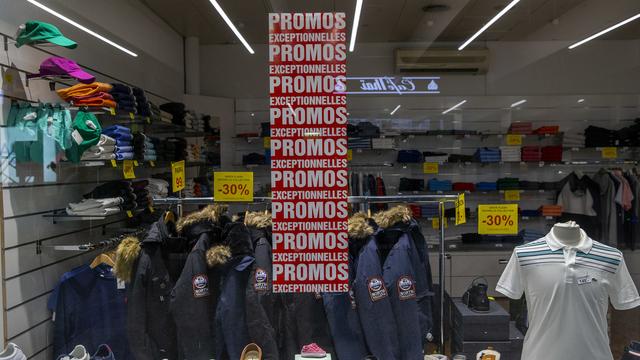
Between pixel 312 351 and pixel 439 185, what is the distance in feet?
11.3

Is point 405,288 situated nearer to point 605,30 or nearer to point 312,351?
point 312,351

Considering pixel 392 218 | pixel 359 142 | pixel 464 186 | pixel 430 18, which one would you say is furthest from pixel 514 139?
pixel 392 218

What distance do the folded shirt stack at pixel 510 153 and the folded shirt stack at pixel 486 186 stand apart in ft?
1.11

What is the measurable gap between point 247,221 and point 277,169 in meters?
0.58

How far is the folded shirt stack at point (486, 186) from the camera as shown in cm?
536

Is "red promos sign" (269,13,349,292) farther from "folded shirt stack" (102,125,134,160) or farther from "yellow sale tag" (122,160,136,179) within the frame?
"yellow sale tag" (122,160,136,179)

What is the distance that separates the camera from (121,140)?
11.6 feet

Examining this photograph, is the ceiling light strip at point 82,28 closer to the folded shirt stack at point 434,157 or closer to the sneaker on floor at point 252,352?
the sneaker on floor at point 252,352

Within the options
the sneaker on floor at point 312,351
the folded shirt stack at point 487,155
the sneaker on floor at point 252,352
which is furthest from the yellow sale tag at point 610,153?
the sneaker on floor at point 252,352

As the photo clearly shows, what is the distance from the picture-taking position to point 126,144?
11.8 ft

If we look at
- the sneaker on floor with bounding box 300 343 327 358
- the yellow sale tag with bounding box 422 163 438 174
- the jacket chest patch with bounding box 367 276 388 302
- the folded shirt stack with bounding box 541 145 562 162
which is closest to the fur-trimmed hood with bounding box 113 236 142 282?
the sneaker on floor with bounding box 300 343 327 358

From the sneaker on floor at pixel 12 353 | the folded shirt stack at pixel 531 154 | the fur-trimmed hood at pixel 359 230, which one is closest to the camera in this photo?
the sneaker on floor at pixel 12 353

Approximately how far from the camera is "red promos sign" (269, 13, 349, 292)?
2225mm

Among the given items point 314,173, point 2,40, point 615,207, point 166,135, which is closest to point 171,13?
point 166,135
